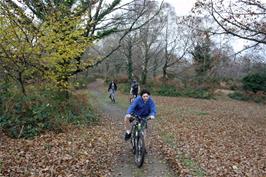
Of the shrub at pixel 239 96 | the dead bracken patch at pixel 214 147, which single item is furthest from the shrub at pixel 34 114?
the shrub at pixel 239 96

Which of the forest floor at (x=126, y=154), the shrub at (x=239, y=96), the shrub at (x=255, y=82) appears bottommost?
the forest floor at (x=126, y=154)

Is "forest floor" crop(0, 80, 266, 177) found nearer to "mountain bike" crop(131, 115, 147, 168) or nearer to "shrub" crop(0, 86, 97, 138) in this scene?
"mountain bike" crop(131, 115, 147, 168)

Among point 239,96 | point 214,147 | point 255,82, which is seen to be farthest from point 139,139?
point 255,82

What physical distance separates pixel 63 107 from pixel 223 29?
384 inches

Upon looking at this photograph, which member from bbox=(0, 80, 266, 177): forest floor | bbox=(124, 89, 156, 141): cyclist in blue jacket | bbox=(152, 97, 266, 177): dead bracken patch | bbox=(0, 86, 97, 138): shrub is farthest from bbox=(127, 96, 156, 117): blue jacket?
bbox=(0, 86, 97, 138): shrub

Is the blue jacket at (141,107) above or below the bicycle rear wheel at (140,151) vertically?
above

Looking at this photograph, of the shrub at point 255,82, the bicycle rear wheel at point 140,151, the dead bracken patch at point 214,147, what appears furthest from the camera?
the shrub at point 255,82

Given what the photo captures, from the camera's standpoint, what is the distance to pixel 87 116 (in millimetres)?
15758

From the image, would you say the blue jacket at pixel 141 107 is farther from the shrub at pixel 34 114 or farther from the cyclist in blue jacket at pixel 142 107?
the shrub at pixel 34 114

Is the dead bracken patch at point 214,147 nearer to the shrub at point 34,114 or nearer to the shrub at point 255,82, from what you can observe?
the shrub at point 34,114

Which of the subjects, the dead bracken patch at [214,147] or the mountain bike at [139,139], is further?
the dead bracken patch at [214,147]

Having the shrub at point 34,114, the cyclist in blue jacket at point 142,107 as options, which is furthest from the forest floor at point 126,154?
the cyclist in blue jacket at point 142,107

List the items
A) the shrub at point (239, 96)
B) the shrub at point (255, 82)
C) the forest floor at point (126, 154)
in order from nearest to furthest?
the forest floor at point (126, 154) → the shrub at point (239, 96) → the shrub at point (255, 82)

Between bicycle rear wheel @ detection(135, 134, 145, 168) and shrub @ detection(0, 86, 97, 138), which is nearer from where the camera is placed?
bicycle rear wheel @ detection(135, 134, 145, 168)
